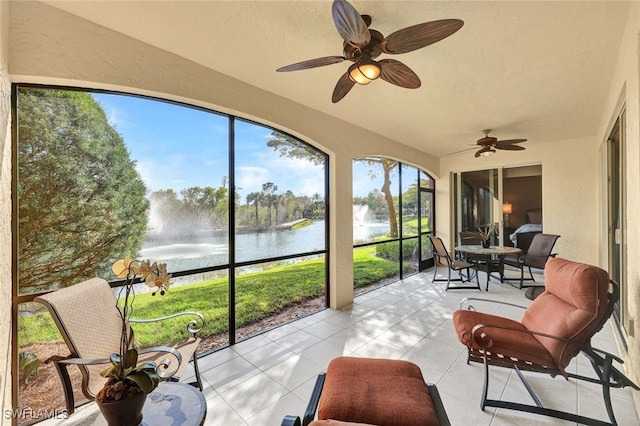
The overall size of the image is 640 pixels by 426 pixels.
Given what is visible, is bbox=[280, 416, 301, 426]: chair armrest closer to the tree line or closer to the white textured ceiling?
the tree line

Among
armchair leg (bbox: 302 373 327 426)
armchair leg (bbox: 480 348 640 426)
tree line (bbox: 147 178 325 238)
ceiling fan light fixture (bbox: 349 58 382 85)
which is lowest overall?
armchair leg (bbox: 480 348 640 426)

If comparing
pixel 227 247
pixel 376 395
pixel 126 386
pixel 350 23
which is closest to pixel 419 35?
pixel 350 23

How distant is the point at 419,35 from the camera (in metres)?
1.61

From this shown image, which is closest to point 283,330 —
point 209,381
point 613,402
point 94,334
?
point 209,381

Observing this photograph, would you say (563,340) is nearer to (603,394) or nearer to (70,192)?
(603,394)

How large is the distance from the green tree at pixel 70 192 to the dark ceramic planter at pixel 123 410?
146cm

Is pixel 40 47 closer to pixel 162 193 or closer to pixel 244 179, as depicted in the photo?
pixel 162 193

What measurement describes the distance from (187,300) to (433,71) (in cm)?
370

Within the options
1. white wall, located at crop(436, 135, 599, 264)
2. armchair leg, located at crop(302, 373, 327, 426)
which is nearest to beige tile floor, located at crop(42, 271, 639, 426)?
armchair leg, located at crop(302, 373, 327, 426)

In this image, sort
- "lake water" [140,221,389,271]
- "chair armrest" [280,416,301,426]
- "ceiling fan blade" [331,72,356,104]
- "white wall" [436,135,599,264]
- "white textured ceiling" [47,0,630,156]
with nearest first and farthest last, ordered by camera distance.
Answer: "chair armrest" [280,416,301,426] → "white textured ceiling" [47,0,630,156] → "ceiling fan blade" [331,72,356,104] → "lake water" [140,221,389,271] → "white wall" [436,135,599,264]

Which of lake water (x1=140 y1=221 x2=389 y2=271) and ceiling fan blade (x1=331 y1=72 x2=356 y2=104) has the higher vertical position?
ceiling fan blade (x1=331 y1=72 x2=356 y2=104)

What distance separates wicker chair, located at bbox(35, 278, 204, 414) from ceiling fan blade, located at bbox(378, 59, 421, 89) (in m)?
2.45

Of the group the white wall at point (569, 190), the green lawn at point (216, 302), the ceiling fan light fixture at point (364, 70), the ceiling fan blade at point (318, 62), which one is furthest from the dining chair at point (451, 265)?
the ceiling fan blade at point (318, 62)

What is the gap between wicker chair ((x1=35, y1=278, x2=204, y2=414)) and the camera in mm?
1554
